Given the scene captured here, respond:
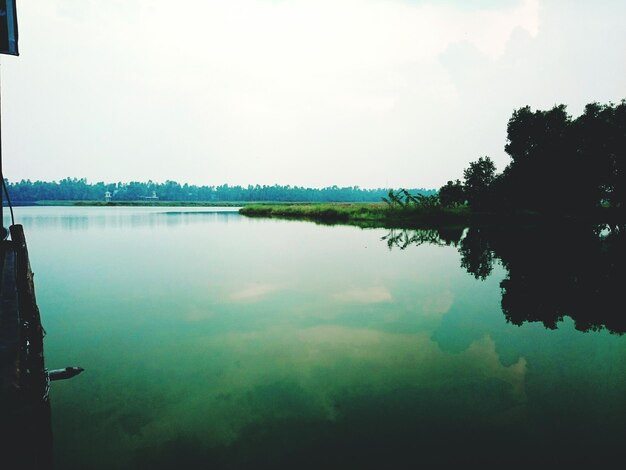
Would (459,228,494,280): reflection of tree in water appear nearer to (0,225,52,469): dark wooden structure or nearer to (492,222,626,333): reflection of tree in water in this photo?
(492,222,626,333): reflection of tree in water

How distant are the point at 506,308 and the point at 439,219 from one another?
107 ft

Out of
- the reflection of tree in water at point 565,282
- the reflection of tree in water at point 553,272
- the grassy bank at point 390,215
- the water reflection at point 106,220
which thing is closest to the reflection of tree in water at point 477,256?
the reflection of tree in water at point 553,272

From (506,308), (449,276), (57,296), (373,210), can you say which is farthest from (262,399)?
(373,210)

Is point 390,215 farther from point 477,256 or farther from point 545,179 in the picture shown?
point 477,256

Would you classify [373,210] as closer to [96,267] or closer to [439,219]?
[439,219]

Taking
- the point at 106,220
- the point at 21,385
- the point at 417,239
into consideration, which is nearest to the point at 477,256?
the point at 417,239

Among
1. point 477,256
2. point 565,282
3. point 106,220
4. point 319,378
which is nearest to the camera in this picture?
point 319,378

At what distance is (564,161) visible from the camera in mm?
37625

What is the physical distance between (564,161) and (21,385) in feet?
145

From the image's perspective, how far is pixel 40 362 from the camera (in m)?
4.80

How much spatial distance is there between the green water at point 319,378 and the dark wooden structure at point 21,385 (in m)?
0.71

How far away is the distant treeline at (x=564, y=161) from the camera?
121ft

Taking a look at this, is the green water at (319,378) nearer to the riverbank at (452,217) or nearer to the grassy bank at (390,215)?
the riverbank at (452,217)

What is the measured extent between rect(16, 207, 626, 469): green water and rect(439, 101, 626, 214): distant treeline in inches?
1242
